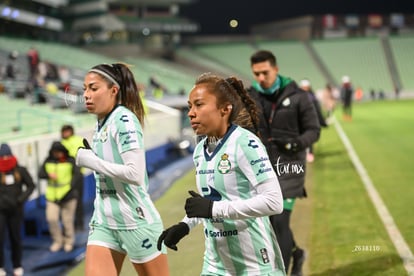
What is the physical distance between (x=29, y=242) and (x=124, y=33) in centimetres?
5419

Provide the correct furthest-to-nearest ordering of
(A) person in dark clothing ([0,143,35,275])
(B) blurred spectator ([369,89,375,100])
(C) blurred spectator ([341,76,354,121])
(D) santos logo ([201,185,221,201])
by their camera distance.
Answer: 1. (B) blurred spectator ([369,89,375,100])
2. (C) blurred spectator ([341,76,354,121])
3. (A) person in dark clothing ([0,143,35,275])
4. (D) santos logo ([201,185,221,201])

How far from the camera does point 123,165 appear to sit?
3840 mm

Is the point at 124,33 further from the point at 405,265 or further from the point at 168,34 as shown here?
the point at 405,265

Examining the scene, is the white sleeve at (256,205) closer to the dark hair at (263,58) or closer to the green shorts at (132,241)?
the green shorts at (132,241)

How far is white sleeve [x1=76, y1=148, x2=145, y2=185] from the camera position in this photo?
3.80 metres

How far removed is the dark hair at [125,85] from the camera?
4.07 meters

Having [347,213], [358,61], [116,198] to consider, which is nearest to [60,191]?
[347,213]

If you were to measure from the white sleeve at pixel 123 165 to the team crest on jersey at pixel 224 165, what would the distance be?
941 millimetres

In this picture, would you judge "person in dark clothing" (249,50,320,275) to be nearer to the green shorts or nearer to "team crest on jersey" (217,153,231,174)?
the green shorts

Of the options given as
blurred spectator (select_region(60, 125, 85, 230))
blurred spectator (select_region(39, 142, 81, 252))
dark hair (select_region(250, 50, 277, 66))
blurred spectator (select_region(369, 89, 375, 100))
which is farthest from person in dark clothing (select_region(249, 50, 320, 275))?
blurred spectator (select_region(369, 89, 375, 100))

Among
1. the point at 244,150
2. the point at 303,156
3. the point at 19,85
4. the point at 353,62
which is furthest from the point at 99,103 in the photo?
the point at 353,62

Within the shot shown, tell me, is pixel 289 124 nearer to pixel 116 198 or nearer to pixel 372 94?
pixel 116 198

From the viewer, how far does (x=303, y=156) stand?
561 cm

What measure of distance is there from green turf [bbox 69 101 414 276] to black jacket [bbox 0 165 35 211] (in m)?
1.14
